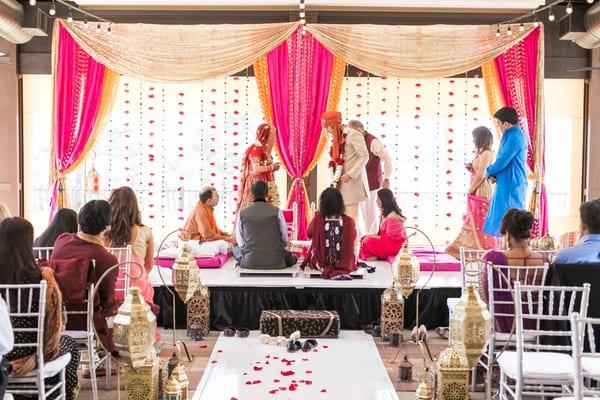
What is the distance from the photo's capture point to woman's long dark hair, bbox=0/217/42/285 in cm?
339

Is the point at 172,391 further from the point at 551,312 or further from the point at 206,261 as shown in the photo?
the point at 206,261

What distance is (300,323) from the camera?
528 cm

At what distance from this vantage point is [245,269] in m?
6.21

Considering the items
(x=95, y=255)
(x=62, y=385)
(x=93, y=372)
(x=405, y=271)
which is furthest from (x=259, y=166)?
(x=62, y=385)

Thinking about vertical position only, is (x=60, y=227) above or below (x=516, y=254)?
above

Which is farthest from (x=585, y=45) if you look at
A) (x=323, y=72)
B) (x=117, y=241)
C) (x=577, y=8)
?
(x=117, y=241)

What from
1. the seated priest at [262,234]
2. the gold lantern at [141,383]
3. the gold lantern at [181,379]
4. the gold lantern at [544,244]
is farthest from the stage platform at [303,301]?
the gold lantern at [141,383]

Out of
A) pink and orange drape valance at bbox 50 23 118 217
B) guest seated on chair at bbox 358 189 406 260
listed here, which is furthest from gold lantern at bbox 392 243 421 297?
pink and orange drape valance at bbox 50 23 118 217

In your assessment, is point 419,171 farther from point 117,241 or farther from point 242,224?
point 117,241

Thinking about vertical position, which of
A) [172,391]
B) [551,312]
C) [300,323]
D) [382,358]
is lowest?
[382,358]

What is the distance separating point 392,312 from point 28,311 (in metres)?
2.75

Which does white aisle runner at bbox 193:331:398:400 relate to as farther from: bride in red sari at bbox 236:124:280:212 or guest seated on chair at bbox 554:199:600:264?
bride in red sari at bbox 236:124:280:212

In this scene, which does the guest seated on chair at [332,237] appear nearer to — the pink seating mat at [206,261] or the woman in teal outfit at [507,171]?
the pink seating mat at [206,261]

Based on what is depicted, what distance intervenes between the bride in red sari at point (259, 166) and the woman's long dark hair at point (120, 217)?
2.87 m
